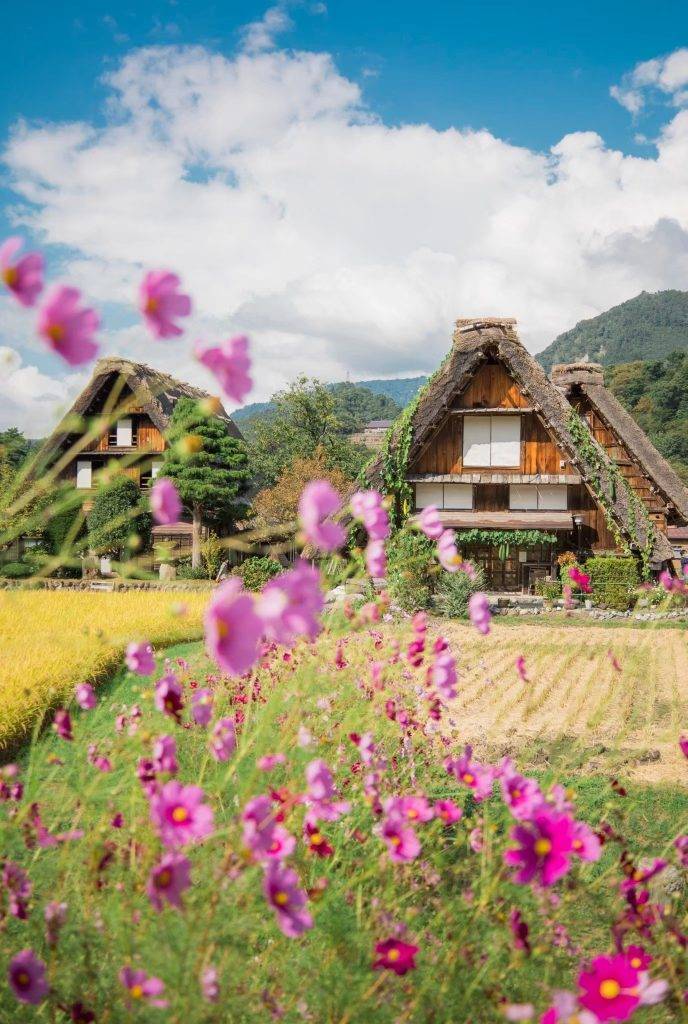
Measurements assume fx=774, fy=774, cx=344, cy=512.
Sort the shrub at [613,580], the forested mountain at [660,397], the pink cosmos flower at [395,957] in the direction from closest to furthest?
1. the pink cosmos flower at [395,957]
2. the shrub at [613,580]
3. the forested mountain at [660,397]

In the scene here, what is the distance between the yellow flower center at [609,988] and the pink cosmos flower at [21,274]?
1.46 m

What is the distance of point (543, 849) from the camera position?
1420 millimetres

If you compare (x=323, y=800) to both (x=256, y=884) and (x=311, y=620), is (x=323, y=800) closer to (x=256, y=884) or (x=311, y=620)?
(x=256, y=884)

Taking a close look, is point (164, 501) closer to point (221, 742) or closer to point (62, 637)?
point (221, 742)

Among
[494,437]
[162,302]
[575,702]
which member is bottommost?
[575,702]

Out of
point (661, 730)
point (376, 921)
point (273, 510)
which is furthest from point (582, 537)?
point (376, 921)

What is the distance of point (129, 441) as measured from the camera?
79.9 feet

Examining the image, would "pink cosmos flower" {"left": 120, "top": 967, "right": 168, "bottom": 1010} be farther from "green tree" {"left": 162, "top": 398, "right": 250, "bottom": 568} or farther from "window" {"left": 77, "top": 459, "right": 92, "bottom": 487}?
"window" {"left": 77, "top": 459, "right": 92, "bottom": 487}

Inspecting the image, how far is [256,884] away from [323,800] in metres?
0.28

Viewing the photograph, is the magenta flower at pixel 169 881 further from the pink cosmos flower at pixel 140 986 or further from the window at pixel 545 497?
the window at pixel 545 497

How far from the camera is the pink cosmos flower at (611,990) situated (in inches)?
49.9

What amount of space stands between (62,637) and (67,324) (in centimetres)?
108

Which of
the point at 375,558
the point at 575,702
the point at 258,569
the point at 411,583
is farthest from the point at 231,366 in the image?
the point at 258,569

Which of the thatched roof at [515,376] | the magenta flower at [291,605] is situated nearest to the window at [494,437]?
the thatched roof at [515,376]
